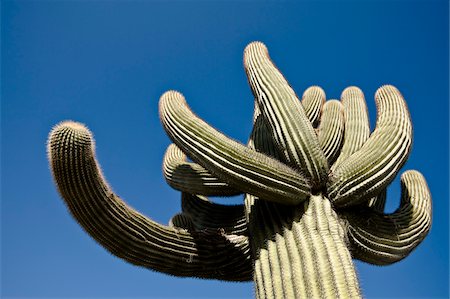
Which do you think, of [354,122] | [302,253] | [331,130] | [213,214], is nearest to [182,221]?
[213,214]

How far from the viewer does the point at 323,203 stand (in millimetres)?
4406

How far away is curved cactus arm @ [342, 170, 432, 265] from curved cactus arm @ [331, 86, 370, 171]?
2.20 ft

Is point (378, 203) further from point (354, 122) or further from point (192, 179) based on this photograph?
point (192, 179)

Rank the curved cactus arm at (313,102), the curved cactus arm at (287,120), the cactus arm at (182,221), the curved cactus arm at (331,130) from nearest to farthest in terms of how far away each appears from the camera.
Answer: the curved cactus arm at (287,120)
the curved cactus arm at (331,130)
the cactus arm at (182,221)
the curved cactus arm at (313,102)

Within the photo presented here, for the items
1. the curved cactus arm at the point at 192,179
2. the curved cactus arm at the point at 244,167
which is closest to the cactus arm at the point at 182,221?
the curved cactus arm at the point at 192,179

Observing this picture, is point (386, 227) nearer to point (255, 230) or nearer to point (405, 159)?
point (405, 159)

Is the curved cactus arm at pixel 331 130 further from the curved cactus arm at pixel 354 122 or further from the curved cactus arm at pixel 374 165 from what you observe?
the curved cactus arm at pixel 374 165

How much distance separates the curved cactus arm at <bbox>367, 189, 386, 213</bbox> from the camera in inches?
209

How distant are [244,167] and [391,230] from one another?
1.69 meters

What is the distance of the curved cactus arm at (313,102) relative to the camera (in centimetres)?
613

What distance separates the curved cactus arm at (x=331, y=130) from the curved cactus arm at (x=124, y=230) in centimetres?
134

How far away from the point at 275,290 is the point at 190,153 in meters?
1.36

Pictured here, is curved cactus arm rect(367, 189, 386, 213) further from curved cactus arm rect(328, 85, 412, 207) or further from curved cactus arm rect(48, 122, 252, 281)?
curved cactus arm rect(48, 122, 252, 281)

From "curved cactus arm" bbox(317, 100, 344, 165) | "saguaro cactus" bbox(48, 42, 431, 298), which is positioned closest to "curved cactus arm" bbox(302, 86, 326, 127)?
"curved cactus arm" bbox(317, 100, 344, 165)
